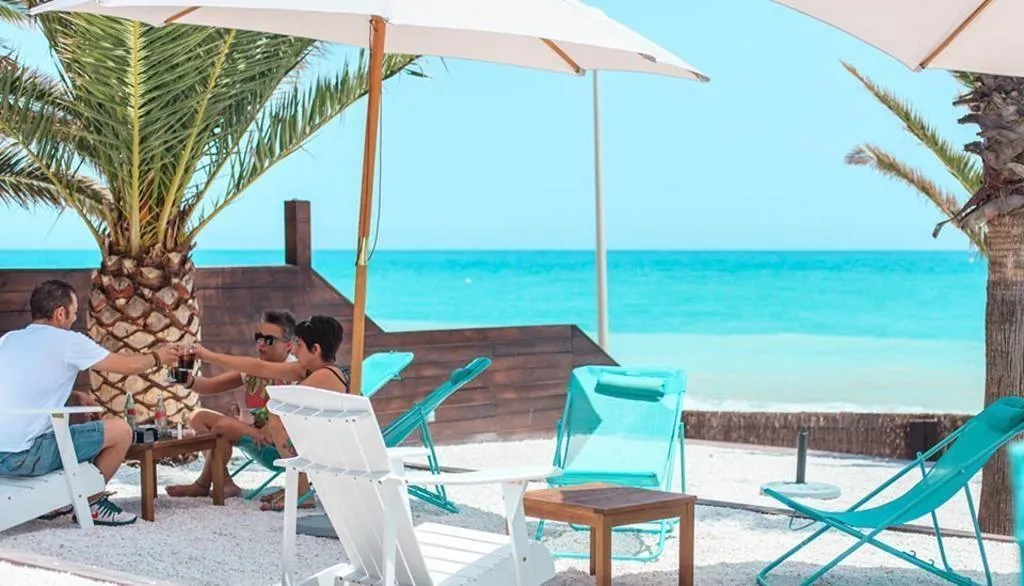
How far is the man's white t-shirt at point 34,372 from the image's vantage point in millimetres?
6227

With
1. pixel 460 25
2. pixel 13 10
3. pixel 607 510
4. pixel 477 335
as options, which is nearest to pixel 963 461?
pixel 607 510

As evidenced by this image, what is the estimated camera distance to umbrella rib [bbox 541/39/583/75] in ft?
21.0

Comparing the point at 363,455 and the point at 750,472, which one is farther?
the point at 750,472

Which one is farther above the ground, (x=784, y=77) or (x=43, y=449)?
(x=784, y=77)

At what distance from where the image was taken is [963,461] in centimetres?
534

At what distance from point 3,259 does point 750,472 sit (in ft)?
167

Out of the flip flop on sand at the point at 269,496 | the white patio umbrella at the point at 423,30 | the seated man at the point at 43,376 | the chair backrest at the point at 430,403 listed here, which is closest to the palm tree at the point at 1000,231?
the white patio umbrella at the point at 423,30

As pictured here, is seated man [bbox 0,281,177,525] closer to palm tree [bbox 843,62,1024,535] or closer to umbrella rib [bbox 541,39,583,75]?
umbrella rib [bbox 541,39,583,75]

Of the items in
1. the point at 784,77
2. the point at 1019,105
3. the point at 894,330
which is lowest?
the point at 894,330

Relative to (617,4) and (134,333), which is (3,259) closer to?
(617,4)

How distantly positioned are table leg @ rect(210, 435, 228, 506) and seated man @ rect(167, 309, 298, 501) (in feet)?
0.17

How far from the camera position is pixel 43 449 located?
250 inches

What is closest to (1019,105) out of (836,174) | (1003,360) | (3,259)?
(1003,360)

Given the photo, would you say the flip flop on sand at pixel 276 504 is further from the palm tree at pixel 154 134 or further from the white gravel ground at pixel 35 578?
the white gravel ground at pixel 35 578
